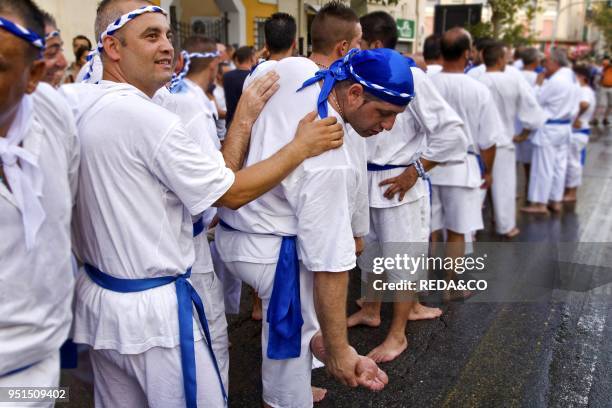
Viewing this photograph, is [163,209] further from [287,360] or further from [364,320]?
[364,320]

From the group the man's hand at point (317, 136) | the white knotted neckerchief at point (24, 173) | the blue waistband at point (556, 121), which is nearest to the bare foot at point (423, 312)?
the man's hand at point (317, 136)

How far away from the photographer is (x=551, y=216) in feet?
25.3

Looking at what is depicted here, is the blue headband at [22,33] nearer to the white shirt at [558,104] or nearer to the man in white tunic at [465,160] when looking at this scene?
the man in white tunic at [465,160]

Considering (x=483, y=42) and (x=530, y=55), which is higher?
(x=483, y=42)

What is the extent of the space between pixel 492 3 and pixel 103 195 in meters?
16.3

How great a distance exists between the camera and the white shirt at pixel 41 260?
4.62ft

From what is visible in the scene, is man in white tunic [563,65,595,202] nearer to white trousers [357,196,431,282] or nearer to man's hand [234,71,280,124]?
white trousers [357,196,431,282]

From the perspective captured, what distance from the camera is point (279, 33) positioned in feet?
14.7

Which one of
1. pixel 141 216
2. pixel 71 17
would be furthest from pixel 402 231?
pixel 71 17

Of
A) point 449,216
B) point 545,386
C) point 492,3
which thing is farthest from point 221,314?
point 492,3

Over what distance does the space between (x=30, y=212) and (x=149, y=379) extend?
800mm

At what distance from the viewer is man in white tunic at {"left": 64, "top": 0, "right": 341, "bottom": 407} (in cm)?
184

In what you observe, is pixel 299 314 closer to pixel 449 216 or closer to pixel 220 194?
pixel 220 194

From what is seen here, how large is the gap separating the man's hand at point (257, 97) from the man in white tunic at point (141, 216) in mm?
419
